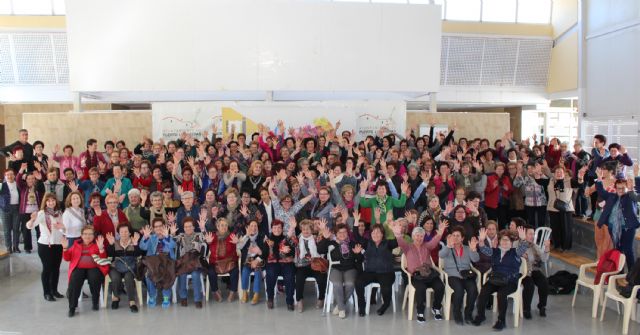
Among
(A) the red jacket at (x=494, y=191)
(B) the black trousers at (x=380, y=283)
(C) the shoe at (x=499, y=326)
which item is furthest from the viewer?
(A) the red jacket at (x=494, y=191)

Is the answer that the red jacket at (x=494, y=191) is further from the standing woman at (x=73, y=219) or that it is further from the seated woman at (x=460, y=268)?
→ the standing woman at (x=73, y=219)

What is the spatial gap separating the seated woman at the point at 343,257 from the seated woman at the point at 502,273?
1521mm

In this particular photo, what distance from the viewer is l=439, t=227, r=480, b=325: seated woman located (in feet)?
20.2

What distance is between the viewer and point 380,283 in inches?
251

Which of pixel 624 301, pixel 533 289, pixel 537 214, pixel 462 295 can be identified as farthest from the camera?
pixel 537 214

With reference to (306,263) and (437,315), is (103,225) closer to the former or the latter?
(306,263)

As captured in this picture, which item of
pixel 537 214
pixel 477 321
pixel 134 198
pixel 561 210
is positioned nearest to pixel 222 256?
pixel 134 198

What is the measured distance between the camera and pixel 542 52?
17.2m

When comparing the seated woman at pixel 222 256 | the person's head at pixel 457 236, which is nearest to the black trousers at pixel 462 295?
the person's head at pixel 457 236

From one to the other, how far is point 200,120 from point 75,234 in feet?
19.0

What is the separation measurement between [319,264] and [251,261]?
2.92ft

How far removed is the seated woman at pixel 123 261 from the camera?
21.6 feet

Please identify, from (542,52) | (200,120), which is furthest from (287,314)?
(542,52)

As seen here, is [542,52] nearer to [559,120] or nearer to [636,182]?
[559,120]
